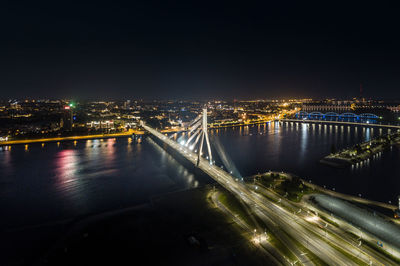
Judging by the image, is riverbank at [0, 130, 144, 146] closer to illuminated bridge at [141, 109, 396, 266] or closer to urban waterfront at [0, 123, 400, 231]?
urban waterfront at [0, 123, 400, 231]

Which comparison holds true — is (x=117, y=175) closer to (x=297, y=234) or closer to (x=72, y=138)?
(x=297, y=234)

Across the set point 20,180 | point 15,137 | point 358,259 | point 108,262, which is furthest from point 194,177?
point 15,137

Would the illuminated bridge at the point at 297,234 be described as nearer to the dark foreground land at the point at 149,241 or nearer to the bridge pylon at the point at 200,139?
the dark foreground land at the point at 149,241

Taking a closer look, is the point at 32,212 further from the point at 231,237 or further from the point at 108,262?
the point at 231,237

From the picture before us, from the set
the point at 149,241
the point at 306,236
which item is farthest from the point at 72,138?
the point at 306,236

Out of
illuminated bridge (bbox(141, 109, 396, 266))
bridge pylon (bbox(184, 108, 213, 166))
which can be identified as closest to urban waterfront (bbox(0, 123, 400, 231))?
bridge pylon (bbox(184, 108, 213, 166))

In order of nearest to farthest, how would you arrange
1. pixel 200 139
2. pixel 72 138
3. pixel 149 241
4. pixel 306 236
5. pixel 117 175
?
pixel 306 236 → pixel 149 241 → pixel 117 175 → pixel 72 138 → pixel 200 139
